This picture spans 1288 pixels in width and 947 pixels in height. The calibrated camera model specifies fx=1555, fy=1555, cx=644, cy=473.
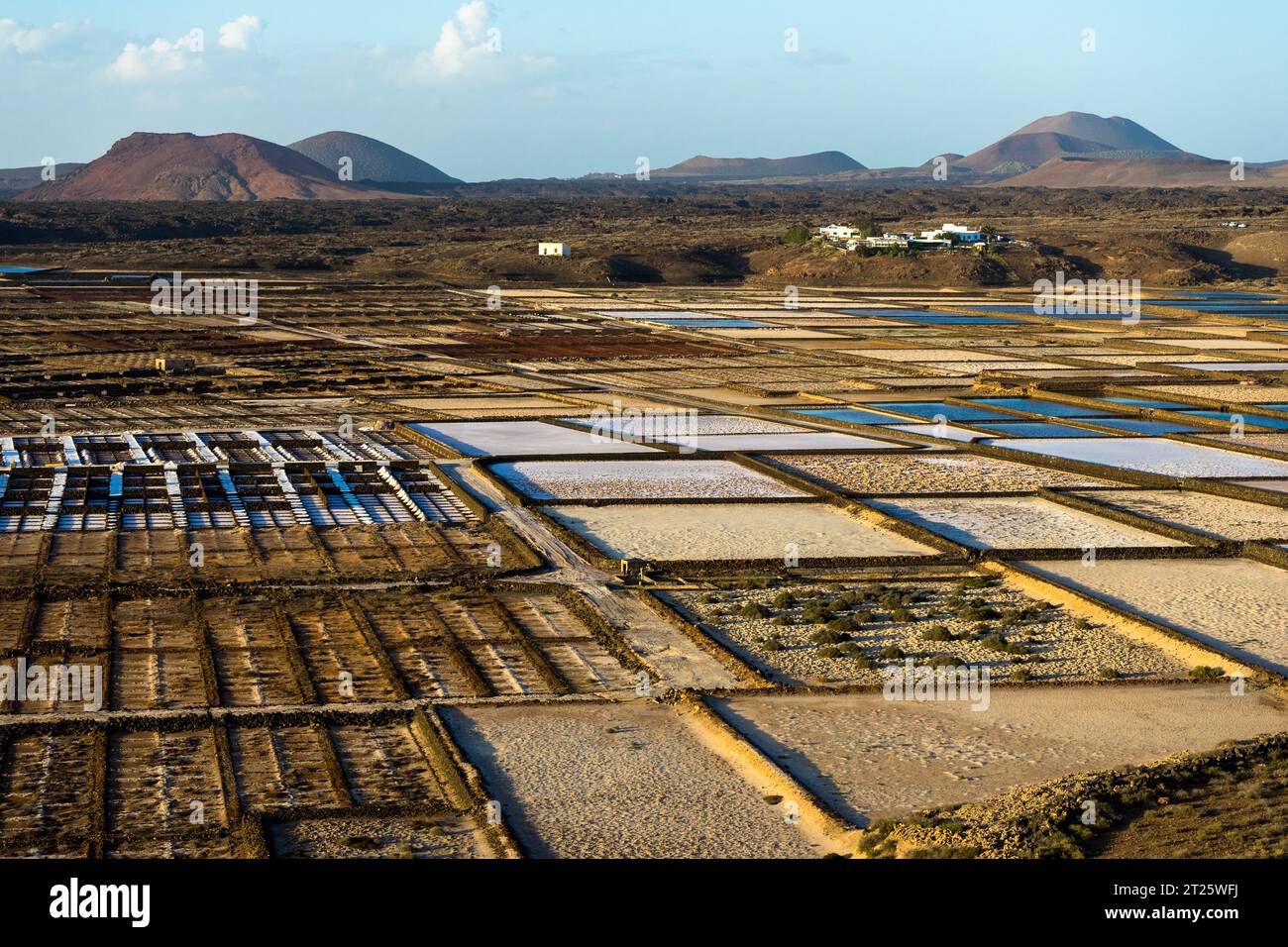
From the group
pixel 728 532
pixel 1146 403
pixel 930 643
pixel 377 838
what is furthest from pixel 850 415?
pixel 377 838

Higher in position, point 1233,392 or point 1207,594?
point 1233,392

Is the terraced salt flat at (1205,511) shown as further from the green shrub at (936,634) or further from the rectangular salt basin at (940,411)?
the rectangular salt basin at (940,411)

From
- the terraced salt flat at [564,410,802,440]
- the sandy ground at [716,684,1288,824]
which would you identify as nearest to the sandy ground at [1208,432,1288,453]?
the terraced salt flat at [564,410,802,440]

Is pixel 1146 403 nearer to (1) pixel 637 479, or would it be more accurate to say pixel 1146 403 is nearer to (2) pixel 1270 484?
(2) pixel 1270 484

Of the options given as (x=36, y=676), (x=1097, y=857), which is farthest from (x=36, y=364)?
(x=1097, y=857)

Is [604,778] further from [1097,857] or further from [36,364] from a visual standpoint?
[36,364]

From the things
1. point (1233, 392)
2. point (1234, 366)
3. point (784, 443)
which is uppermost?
point (1234, 366)

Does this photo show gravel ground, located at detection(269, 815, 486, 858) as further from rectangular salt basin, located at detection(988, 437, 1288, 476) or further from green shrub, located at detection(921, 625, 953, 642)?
rectangular salt basin, located at detection(988, 437, 1288, 476)
